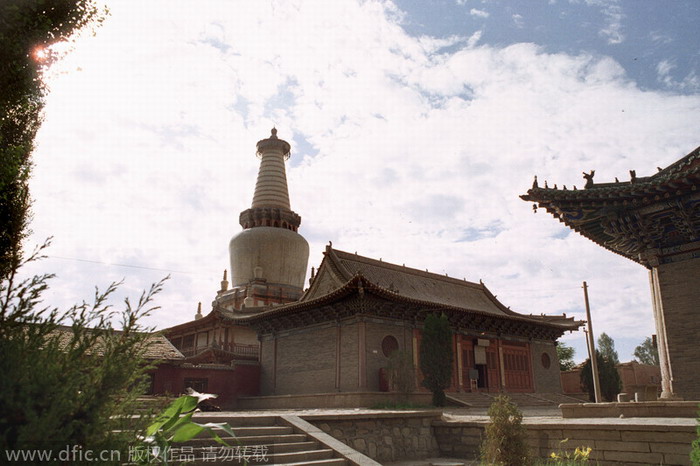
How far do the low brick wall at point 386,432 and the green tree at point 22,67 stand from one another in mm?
6503

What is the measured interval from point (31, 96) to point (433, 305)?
18.4 meters

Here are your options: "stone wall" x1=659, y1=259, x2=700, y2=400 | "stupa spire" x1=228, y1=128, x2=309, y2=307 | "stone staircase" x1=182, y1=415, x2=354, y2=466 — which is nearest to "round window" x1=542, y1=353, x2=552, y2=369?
"stupa spire" x1=228, y1=128, x2=309, y2=307

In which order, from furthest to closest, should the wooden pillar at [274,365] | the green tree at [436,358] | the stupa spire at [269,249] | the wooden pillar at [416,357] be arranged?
the stupa spire at [269,249], the wooden pillar at [274,365], the wooden pillar at [416,357], the green tree at [436,358]

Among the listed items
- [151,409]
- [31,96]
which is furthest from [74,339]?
[31,96]

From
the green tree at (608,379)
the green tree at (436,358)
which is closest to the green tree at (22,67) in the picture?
the green tree at (436,358)

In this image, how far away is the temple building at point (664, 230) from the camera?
11.6m

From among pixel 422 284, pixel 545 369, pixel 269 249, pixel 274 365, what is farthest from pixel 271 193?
pixel 545 369

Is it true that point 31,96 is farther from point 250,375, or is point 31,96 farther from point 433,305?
point 250,375

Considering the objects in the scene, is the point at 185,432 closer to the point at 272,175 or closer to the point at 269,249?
the point at 269,249

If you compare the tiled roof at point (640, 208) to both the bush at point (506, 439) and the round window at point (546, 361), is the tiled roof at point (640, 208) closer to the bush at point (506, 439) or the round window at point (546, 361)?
the bush at point (506, 439)

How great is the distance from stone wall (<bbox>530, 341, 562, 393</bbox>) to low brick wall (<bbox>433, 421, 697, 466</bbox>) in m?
19.0

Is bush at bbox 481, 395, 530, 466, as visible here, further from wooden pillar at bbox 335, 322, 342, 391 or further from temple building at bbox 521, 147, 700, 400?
wooden pillar at bbox 335, 322, 342, 391

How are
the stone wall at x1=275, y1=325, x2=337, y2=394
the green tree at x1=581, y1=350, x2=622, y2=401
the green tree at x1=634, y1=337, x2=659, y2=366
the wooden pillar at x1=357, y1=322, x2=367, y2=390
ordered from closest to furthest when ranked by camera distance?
the wooden pillar at x1=357, y1=322, x2=367, y2=390 < the stone wall at x1=275, y1=325, x2=337, y2=394 < the green tree at x1=581, y1=350, x2=622, y2=401 < the green tree at x1=634, y1=337, x2=659, y2=366

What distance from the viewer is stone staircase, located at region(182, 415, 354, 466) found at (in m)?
7.70
